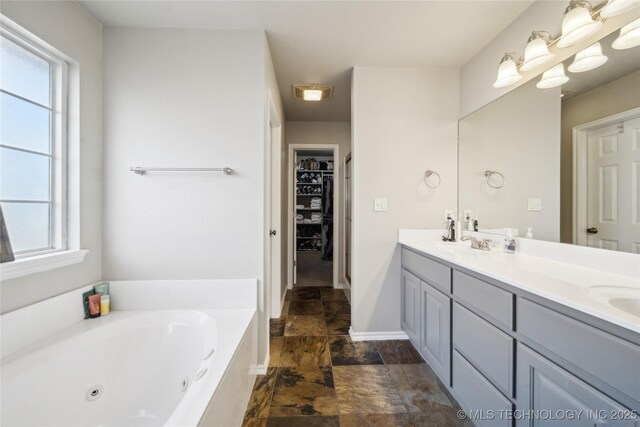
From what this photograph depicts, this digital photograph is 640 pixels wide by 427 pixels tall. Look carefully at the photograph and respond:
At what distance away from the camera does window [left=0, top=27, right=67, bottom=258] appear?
1.19 meters

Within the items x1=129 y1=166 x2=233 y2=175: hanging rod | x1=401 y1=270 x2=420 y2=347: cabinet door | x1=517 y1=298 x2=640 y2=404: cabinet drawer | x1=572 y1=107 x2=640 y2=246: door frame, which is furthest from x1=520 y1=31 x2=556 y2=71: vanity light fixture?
x1=129 y1=166 x2=233 y2=175: hanging rod

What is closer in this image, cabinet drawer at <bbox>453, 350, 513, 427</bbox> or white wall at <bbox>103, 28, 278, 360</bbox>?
cabinet drawer at <bbox>453, 350, 513, 427</bbox>

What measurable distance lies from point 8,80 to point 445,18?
8.10 feet

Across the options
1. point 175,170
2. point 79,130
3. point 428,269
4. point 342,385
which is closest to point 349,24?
point 175,170

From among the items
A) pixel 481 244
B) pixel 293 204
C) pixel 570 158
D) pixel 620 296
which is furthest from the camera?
pixel 293 204

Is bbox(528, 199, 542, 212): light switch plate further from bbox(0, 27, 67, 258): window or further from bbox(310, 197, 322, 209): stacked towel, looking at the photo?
bbox(310, 197, 322, 209): stacked towel

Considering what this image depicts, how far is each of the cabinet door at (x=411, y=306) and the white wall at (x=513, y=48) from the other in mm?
1490

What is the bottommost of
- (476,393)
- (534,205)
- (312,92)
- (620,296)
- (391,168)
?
(476,393)

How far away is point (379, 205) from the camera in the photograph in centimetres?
209

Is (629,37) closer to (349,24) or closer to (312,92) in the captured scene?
(349,24)

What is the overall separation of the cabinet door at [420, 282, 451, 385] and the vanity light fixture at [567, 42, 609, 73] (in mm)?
1383

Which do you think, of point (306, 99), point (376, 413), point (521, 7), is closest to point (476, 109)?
point (521, 7)

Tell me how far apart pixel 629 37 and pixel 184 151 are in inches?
93.5

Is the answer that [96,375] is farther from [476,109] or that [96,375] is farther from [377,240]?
[476,109]
